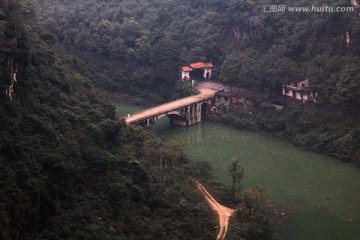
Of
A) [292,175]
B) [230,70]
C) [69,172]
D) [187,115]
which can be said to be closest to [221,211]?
[292,175]

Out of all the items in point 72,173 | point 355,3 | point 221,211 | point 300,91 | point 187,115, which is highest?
point 355,3

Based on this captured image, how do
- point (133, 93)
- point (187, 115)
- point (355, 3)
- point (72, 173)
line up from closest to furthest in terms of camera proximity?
point (72, 173), point (355, 3), point (187, 115), point (133, 93)

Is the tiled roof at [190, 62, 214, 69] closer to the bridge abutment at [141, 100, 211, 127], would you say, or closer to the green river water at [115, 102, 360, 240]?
the bridge abutment at [141, 100, 211, 127]

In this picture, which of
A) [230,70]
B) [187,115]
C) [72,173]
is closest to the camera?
[72,173]

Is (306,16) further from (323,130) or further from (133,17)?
(133,17)

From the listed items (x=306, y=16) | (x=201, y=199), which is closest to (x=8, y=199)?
(x=201, y=199)

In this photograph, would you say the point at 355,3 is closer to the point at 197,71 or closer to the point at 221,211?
the point at 197,71
